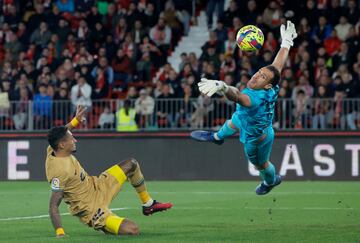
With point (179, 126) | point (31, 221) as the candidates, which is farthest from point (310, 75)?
point (31, 221)

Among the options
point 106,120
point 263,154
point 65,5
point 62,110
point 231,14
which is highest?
point 65,5

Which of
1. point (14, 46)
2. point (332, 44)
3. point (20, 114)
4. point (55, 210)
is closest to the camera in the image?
point (55, 210)

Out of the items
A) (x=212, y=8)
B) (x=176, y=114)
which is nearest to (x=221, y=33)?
(x=212, y=8)

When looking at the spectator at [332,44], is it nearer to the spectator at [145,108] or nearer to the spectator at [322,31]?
the spectator at [322,31]

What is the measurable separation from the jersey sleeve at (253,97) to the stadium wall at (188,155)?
10.9 metres

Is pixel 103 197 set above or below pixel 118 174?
below

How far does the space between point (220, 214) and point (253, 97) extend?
100 inches

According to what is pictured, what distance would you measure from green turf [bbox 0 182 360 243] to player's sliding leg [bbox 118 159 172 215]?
1.07ft

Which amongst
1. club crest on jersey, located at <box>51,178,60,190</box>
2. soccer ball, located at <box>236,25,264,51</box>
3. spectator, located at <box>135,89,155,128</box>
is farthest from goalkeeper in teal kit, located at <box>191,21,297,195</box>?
spectator, located at <box>135,89,155,128</box>

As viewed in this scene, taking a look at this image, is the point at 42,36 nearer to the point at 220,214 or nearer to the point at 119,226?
the point at 220,214

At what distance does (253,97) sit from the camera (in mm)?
16812

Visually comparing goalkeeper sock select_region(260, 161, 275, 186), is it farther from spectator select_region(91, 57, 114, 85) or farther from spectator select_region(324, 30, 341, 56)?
spectator select_region(91, 57, 114, 85)

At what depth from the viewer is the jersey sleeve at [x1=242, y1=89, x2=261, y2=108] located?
659 inches

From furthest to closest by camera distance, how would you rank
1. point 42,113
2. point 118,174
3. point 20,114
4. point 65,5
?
point 65,5
point 20,114
point 42,113
point 118,174
